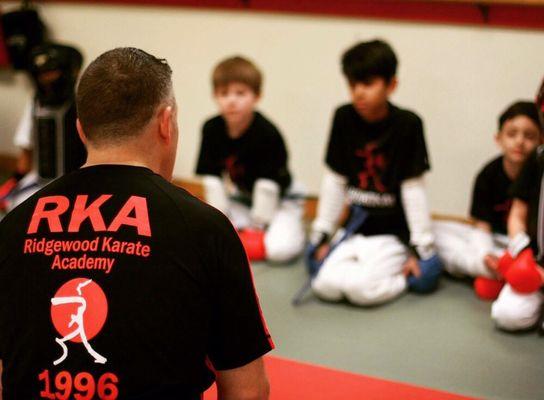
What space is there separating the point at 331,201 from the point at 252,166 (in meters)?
0.46

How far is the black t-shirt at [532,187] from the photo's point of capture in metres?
2.59

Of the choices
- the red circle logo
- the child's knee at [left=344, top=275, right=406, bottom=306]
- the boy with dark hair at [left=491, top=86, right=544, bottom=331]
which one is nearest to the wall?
the boy with dark hair at [left=491, top=86, right=544, bottom=331]

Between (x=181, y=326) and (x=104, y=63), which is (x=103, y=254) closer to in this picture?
(x=181, y=326)

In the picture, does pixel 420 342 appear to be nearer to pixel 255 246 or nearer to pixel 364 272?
pixel 364 272

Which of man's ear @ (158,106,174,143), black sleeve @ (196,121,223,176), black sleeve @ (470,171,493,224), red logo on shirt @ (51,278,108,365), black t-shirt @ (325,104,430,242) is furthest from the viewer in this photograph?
black sleeve @ (196,121,223,176)

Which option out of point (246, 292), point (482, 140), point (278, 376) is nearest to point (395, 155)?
point (482, 140)

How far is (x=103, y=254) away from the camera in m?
1.18

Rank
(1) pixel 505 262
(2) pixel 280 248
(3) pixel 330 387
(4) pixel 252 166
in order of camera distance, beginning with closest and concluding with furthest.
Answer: (3) pixel 330 387, (1) pixel 505 262, (2) pixel 280 248, (4) pixel 252 166

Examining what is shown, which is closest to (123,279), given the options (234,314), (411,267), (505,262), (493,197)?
(234,314)

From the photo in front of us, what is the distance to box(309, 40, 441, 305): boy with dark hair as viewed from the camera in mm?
2727

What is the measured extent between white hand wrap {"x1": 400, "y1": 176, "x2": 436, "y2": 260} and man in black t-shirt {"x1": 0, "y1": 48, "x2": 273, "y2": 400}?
167cm

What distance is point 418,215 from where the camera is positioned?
286cm

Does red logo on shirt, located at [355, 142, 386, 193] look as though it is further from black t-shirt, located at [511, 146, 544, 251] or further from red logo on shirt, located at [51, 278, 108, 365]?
red logo on shirt, located at [51, 278, 108, 365]

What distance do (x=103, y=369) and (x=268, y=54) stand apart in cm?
273
